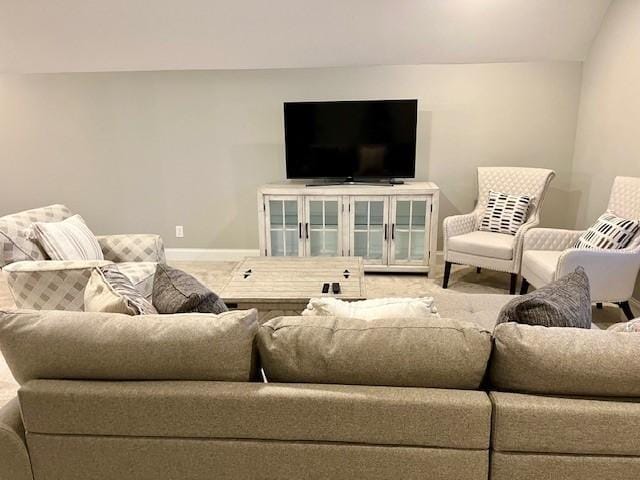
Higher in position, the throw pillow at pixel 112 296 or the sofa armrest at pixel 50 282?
the throw pillow at pixel 112 296

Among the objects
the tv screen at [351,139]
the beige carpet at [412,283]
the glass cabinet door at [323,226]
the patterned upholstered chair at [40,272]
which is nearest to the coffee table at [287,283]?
the patterned upholstered chair at [40,272]

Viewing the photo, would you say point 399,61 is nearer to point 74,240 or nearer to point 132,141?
point 132,141

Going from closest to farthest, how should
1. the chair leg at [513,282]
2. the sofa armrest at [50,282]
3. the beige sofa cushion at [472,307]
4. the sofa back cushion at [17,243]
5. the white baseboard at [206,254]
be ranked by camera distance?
the beige sofa cushion at [472,307] → the sofa armrest at [50,282] → the sofa back cushion at [17,243] → the chair leg at [513,282] → the white baseboard at [206,254]

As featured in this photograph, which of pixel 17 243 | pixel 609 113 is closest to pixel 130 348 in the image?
pixel 17 243

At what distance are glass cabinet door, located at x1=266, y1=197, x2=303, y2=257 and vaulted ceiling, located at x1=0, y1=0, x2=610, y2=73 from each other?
1302 millimetres

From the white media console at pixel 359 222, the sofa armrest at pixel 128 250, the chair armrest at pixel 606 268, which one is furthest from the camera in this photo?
the white media console at pixel 359 222

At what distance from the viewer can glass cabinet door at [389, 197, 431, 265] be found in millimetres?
4328

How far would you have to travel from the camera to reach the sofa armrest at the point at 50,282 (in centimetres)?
257

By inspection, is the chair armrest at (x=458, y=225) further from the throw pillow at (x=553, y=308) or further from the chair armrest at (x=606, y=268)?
the throw pillow at (x=553, y=308)

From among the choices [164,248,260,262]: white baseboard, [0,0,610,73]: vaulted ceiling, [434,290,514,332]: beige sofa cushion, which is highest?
[0,0,610,73]: vaulted ceiling

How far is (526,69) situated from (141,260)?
12.1ft

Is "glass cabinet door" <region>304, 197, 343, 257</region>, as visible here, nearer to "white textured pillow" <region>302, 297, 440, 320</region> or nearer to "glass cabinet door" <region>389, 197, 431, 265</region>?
"glass cabinet door" <region>389, 197, 431, 265</region>

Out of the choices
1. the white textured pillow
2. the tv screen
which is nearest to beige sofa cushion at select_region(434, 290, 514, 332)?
the white textured pillow

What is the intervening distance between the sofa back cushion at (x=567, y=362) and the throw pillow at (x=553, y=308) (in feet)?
0.46
